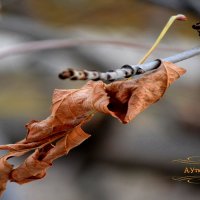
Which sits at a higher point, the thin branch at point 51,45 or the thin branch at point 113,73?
the thin branch at point 113,73

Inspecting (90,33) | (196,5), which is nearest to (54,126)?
(90,33)

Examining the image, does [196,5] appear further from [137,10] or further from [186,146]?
[186,146]

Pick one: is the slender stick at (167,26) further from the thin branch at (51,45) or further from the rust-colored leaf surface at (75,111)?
the rust-colored leaf surface at (75,111)

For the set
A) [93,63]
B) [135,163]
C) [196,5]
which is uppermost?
[196,5]

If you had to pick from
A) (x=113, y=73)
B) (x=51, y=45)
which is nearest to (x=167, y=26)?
(x=51, y=45)

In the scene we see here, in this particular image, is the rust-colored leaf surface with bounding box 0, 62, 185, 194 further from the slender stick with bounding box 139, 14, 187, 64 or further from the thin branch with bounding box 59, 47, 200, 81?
the slender stick with bounding box 139, 14, 187, 64

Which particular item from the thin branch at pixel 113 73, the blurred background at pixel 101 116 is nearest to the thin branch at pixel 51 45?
the blurred background at pixel 101 116
